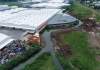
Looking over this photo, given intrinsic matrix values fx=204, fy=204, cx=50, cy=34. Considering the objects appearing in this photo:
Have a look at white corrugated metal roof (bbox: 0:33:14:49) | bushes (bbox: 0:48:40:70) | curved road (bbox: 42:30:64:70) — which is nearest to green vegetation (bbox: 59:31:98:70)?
curved road (bbox: 42:30:64:70)

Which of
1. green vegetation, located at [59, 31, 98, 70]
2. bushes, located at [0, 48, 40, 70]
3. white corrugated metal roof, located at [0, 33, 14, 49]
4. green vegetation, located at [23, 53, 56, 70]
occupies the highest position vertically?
white corrugated metal roof, located at [0, 33, 14, 49]

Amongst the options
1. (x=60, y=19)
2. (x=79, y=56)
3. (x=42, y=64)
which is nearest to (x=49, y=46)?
(x=79, y=56)

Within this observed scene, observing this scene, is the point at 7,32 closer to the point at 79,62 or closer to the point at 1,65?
the point at 1,65

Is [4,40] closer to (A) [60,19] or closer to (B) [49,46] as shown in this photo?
(B) [49,46]

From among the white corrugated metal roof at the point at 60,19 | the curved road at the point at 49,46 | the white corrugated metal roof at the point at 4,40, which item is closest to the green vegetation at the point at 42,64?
the curved road at the point at 49,46

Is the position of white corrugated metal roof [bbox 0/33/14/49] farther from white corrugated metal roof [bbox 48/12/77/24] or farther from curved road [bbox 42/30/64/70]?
white corrugated metal roof [bbox 48/12/77/24]

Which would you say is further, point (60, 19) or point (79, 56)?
point (60, 19)

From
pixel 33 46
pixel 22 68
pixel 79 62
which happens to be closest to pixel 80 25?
pixel 33 46
